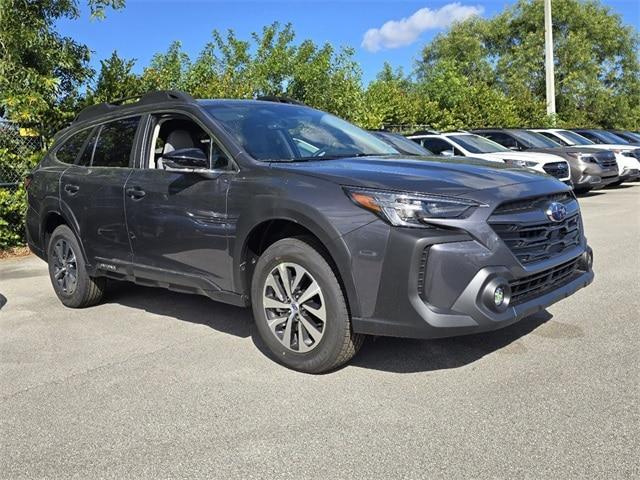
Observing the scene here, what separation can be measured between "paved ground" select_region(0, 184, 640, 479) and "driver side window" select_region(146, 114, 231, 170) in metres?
1.40

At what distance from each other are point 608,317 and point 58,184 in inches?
193

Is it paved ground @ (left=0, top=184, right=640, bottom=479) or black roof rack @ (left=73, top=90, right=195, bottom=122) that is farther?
black roof rack @ (left=73, top=90, right=195, bottom=122)

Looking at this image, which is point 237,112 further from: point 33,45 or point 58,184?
point 33,45

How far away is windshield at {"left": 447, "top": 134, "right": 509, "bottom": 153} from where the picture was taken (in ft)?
44.2

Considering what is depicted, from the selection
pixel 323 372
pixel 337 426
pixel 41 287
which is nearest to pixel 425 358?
pixel 323 372

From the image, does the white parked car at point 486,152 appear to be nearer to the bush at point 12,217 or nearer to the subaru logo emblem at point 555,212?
the bush at point 12,217

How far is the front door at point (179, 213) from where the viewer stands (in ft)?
14.6

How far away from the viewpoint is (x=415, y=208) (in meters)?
3.56

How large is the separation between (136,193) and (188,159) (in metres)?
0.78

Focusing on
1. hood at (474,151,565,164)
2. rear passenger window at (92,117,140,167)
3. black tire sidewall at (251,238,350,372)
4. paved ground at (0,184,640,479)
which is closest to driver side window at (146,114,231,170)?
rear passenger window at (92,117,140,167)

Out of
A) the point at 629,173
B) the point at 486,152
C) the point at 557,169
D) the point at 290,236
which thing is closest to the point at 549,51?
the point at 629,173

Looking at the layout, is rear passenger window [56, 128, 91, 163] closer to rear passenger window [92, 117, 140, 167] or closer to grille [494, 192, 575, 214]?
rear passenger window [92, 117, 140, 167]

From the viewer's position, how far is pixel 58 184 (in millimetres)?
6004

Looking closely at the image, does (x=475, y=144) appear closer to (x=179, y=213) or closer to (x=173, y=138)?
(x=173, y=138)
